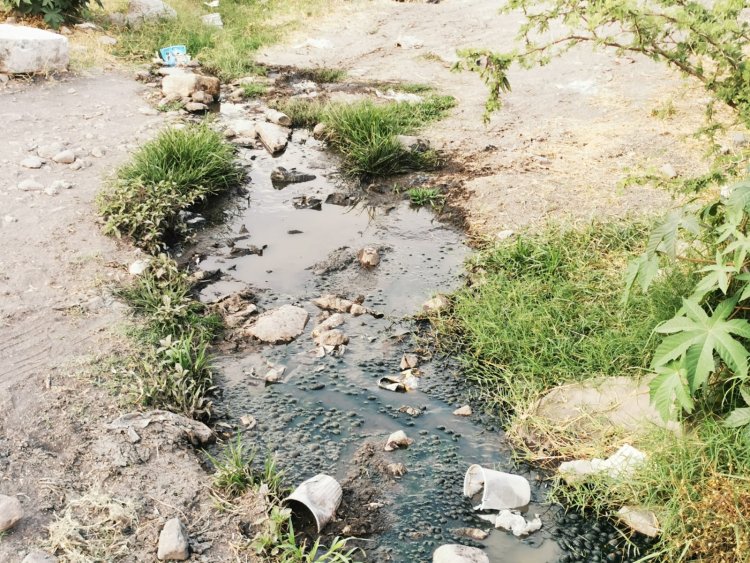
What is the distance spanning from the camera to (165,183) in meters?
4.97

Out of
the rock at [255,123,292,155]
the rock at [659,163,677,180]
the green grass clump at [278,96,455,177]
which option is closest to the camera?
the rock at [659,163,677,180]

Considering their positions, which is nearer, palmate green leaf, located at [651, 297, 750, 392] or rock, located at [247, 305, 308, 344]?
palmate green leaf, located at [651, 297, 750, 392]

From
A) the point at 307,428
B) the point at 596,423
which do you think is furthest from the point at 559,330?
the point at 307,428

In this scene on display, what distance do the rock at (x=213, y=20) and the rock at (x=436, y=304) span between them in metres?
6.61

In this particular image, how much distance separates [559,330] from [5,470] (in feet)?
8.95

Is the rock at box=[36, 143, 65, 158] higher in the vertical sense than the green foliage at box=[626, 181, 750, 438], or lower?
lower

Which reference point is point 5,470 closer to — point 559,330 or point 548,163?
point 559,330

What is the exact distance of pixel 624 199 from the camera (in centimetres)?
487

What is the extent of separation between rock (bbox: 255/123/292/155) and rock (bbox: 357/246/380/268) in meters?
2.05

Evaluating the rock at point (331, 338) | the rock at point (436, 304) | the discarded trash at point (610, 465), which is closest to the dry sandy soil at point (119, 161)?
the rock at point (436, 304)

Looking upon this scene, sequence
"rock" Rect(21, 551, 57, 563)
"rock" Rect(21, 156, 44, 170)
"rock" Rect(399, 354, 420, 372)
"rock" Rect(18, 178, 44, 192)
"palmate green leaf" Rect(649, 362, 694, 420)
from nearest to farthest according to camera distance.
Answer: "rock" Rect(21, 551, 57, 563) → "palmate green leaf" Rect(649, 362, 694, 420) → "rock" Rect(399, 354, 420, 372) → "rock" Rect(18, 178, 44, 192) → "rock" Rect(21, 156, 44, 170)

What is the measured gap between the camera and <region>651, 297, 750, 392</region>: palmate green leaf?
99.7 inches

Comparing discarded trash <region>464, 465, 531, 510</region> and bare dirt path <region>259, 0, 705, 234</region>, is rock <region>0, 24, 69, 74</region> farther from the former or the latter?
discarded trash <region>464, 465, 531, 510</region>

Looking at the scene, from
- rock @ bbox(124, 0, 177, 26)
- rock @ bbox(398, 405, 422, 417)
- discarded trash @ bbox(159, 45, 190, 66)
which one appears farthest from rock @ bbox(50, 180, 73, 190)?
rock @ bbox(124, 0, 177, 26)
